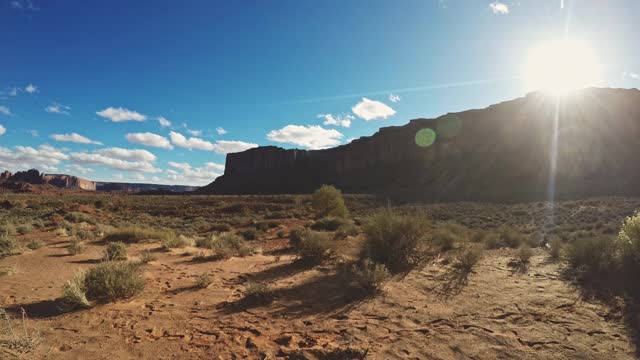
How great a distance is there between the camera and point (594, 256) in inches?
286

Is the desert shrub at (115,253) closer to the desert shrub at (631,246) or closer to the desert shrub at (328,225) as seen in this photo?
the desert shrub at (328,225)

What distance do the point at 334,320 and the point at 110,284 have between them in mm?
3765

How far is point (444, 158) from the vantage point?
7606 cm

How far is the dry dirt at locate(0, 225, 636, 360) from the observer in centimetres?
417

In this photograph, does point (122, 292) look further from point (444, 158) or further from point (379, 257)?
point (444, 158)

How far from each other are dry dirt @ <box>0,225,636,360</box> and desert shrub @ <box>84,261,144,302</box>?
0.61 feet

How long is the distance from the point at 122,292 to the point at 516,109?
3208 inches

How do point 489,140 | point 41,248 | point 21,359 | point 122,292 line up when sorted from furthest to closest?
point 489,140
point 41,248
point 122,292
point 21,359

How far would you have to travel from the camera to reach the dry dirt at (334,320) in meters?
4.17

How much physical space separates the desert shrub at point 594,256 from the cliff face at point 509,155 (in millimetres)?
43888

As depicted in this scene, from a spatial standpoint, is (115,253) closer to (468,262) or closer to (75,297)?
(75,297)

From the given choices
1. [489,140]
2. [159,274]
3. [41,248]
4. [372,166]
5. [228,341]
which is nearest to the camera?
[228,341]

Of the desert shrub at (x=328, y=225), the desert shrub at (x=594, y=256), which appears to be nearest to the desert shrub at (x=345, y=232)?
the desert shrub at (x=328, y=225)

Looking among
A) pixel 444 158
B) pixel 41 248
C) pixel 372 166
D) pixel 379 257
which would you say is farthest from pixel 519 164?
pixel 41 248
